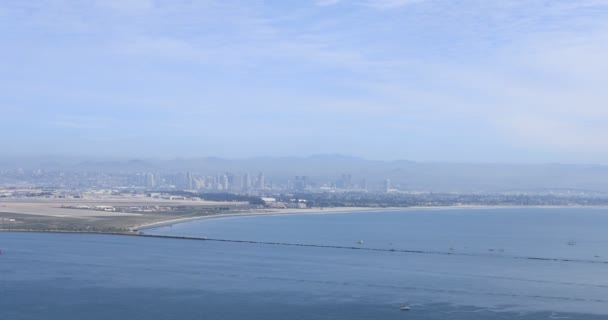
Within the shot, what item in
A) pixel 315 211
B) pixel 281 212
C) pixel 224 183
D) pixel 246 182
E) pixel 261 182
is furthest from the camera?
pixel 261 182

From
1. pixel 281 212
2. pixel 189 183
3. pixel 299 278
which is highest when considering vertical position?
pixel 189 183

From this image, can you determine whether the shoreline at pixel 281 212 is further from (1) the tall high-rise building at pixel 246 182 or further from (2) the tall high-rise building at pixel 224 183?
(2) the tall high-rise building at pixel 224 183

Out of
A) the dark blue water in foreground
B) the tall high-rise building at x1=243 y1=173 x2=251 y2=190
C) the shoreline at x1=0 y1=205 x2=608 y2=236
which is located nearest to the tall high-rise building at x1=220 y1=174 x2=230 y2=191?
the tall high-rise building at x1=243 y1=173 x2=251 y2=190

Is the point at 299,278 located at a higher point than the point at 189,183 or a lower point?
lower

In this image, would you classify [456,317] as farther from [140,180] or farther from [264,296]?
[140,180]

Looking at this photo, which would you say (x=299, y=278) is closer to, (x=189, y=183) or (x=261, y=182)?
(x=189, y=183)

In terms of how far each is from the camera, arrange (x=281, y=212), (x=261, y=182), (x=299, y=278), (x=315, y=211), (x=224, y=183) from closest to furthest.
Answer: (x=299, y=278)
(x=281, y=212)
(x=315, y=211)
(x=224, y=183)
(x=261, y=182)

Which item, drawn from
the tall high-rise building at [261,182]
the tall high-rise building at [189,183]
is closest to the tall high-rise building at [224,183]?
the tall high-rise building at [189,183]

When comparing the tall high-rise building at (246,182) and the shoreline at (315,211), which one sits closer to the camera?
the shoreline at (315,211)

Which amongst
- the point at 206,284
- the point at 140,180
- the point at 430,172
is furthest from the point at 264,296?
the point at 430,172

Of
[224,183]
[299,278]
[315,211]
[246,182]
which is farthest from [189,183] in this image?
[299,278]
